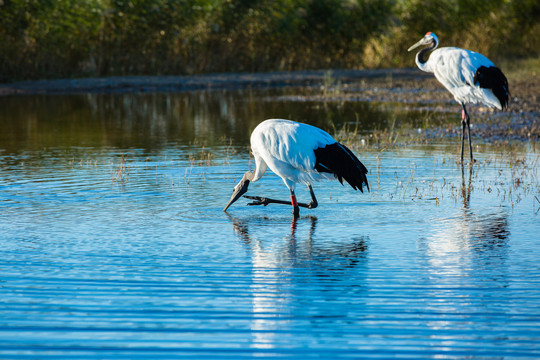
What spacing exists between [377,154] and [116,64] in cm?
1761

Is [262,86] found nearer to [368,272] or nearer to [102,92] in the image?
[102,92]

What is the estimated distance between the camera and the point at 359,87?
993 inches

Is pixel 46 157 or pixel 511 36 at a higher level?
pixel 511 36

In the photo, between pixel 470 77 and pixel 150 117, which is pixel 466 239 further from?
pixel 150 117

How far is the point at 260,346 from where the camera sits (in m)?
4.29

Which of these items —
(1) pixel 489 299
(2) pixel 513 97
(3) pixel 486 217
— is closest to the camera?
(1) pixel 489 299

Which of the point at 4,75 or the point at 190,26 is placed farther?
the point at 190,26

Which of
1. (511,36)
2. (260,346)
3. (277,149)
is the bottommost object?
(260,346)

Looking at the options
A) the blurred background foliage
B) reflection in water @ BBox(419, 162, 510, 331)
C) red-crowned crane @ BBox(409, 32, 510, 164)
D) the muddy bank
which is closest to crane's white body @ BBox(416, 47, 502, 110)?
red-crowned crane @ BBox(409, 32, 510, 164)

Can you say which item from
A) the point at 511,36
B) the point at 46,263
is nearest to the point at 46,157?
the point at 46,263

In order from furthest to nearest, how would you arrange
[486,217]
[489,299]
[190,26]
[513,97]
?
[190,26] < [513,97] < [486,217] < [489,299]

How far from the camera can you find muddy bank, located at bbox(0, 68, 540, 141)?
15.3 metres

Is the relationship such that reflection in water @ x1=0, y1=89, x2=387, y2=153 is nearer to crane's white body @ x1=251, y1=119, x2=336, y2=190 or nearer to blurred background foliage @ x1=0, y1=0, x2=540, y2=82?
blurred background foliage @ x1=0, y1=0, x2=540, y2=82

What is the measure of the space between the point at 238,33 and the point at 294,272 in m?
24.4
